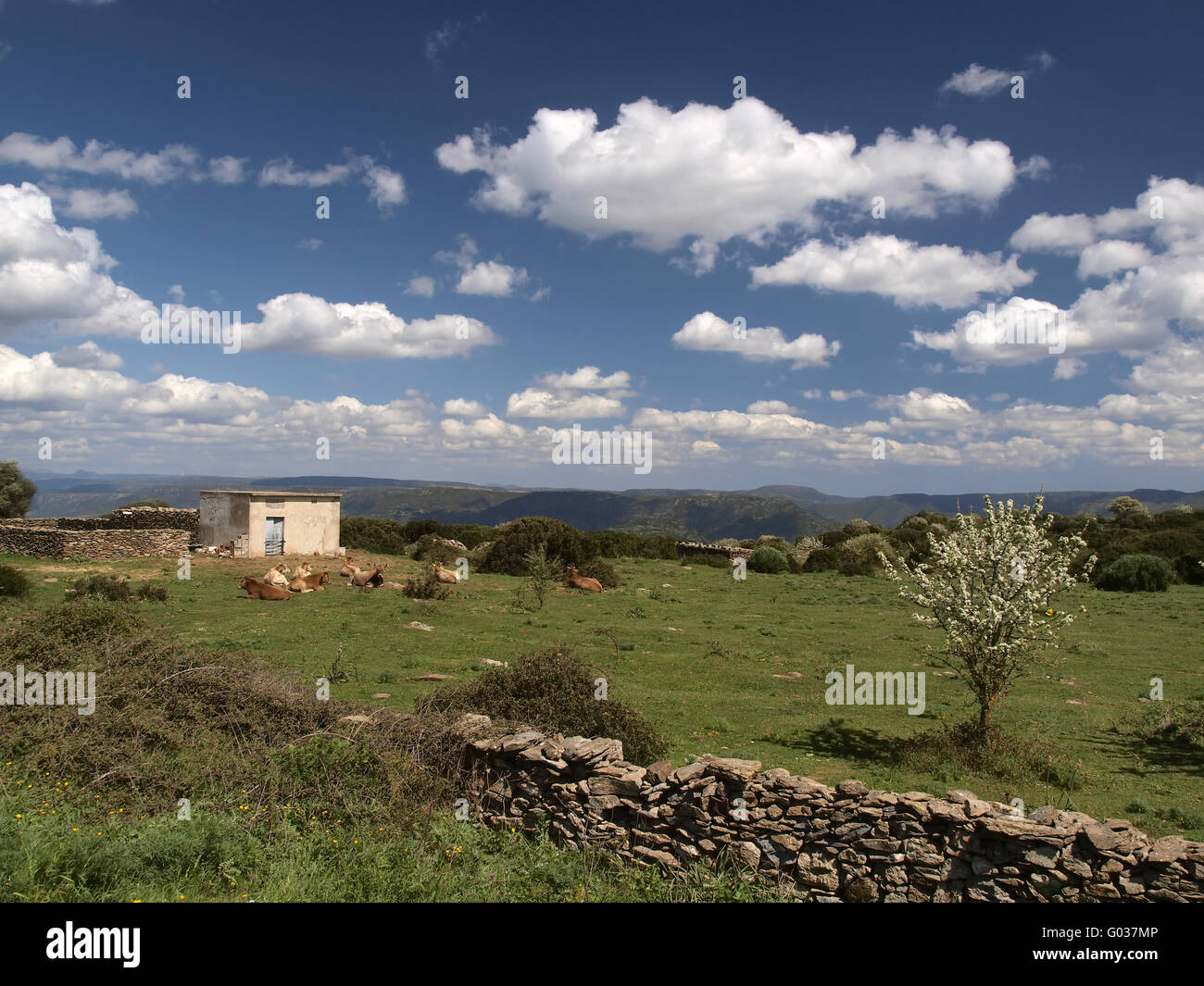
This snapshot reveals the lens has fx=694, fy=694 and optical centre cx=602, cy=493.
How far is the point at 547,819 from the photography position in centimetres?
752

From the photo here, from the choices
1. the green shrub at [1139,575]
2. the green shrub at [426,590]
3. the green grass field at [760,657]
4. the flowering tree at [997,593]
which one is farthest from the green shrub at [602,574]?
the green shrub at [1139,575]

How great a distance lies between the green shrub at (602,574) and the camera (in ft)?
94.1

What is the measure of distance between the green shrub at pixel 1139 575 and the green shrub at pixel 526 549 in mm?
23417

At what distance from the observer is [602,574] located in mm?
29641

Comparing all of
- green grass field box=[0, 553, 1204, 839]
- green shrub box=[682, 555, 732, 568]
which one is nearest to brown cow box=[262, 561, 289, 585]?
green grass field box=[0, 553, 1204, 839]

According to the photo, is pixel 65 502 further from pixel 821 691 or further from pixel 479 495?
Answer: pixel 821 691

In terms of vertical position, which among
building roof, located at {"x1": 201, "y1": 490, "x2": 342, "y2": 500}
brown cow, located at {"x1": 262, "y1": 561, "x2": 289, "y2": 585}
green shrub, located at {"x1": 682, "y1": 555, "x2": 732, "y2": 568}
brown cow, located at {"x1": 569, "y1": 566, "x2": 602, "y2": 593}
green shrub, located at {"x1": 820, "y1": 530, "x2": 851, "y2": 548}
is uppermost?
building roof, located at {"x1": 201, "y1": 490, "x2": 342, "y2": 500}

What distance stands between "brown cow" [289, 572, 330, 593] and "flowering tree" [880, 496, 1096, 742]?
18515 mm

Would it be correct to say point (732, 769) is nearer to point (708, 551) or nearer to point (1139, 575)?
point (1139, 575)

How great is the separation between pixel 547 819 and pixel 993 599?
657cm

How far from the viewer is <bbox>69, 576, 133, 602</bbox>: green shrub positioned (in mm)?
18391

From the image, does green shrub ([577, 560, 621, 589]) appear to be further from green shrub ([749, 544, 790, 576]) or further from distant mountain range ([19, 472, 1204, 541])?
distant mountain range ([19, 472, 1204, 541])

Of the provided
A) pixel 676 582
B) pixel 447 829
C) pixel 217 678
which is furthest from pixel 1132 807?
pixel 676 582

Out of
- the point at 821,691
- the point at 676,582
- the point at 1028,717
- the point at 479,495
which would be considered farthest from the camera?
the point at 479,495
